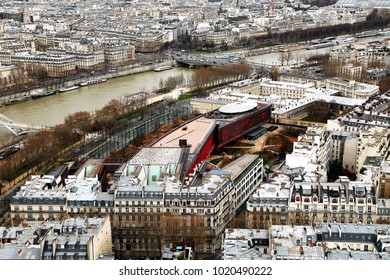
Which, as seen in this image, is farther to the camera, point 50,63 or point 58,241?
point 50,63

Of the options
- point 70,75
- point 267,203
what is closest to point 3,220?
point 267,203

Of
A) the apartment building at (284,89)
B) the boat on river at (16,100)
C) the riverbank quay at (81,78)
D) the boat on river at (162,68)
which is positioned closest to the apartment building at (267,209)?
the apartment building at (284,89)

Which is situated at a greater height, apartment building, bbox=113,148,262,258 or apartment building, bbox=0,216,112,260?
apartment building, bbox=0,216,112,260

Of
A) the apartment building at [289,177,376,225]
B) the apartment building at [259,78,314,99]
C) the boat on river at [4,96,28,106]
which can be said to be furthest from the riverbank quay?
the apartment building at [289,177,376,225]

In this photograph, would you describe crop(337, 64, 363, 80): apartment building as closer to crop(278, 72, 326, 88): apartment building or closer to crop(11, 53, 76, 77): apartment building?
crop(278, 72, 326, 88): apartment building

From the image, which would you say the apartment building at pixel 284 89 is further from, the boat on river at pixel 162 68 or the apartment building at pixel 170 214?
the apartment building at pixel 170 214

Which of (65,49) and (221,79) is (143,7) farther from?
(221,79)

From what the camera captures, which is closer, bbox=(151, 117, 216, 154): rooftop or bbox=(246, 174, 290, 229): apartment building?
bbox=(246, 174, 290, 229): apartment building

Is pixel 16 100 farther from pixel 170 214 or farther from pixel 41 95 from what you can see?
pixel 170 214

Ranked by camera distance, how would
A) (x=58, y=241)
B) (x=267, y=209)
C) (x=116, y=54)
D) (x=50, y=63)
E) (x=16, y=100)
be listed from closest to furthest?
(x=58, y=241) → (x=267, y=209) → (x=16, y=100) → (x=50, y=63) → (x=116, y=54)

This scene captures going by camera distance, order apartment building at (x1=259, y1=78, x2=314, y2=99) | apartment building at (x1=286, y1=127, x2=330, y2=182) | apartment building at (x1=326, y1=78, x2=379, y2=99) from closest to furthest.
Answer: apartment building at (x1=286, y1=127, x2=330, y2=182) → apartment building at (x1=326, y1=78, x2=379, y2=99) → apartment building at (x1=259, y1=78, x2=314, y2=99)

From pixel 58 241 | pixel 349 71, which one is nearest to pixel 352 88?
pixel 349 71
